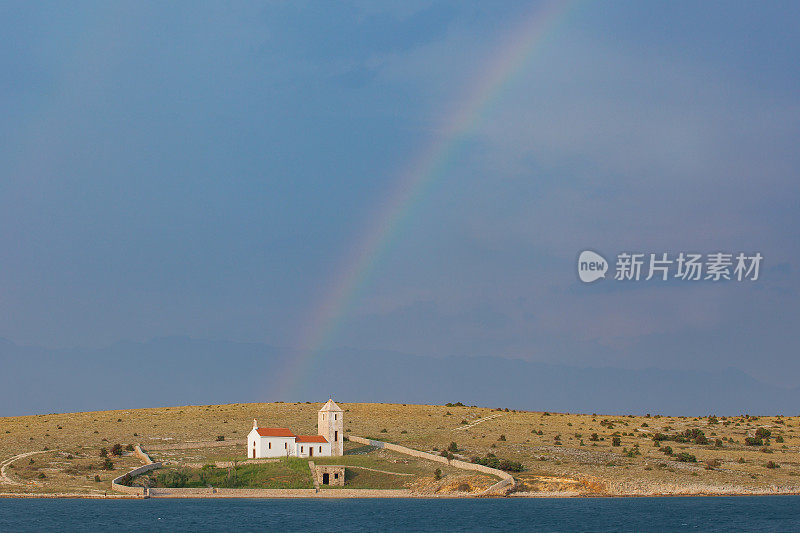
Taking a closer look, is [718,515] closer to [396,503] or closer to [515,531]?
[515,531]

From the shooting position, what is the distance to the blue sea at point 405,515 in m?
88.7

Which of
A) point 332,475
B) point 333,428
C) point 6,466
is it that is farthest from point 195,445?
point 332,475

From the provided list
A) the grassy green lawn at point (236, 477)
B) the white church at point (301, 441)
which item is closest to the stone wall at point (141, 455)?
the grassy green lawn at point (236, 477)

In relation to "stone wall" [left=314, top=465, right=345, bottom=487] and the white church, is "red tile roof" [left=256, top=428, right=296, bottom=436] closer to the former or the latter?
the white church

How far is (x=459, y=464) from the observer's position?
394 feet

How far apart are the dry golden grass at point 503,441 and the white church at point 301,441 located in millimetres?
7182

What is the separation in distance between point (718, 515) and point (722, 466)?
30.6m

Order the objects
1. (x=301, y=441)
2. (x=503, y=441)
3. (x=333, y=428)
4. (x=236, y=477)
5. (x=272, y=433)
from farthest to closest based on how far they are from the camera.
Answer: (x=503, y=441), (x=333, y=428), (x=301, y=441), (x=272, y=433), (x=236, y=477)

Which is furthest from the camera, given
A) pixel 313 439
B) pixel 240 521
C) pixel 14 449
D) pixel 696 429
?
pixel 696 429

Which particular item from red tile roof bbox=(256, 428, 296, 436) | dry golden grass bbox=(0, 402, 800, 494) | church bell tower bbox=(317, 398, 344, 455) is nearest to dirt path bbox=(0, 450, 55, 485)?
dry golden grass bbox=(0, 402, 800, 494)

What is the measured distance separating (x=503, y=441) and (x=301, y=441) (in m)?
34.2

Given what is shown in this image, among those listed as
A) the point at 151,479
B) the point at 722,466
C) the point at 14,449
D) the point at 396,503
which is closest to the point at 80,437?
the point at 14,449

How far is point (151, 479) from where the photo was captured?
112m

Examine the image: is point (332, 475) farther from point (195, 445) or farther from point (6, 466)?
point (6, 466)
